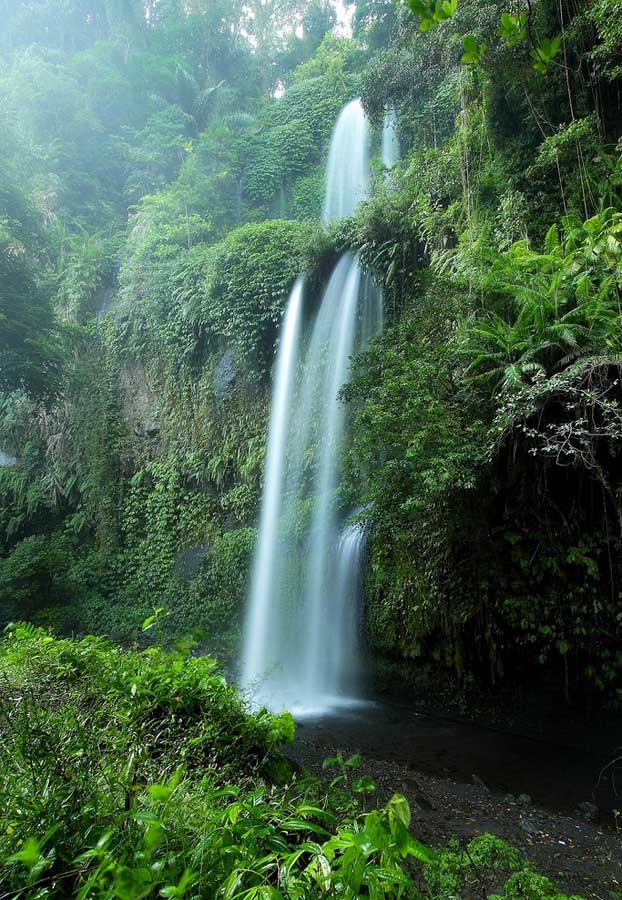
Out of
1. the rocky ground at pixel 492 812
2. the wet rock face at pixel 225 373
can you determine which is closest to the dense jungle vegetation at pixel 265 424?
the wet rock face at pixel 225 373

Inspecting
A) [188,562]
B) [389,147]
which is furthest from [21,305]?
[389,147]

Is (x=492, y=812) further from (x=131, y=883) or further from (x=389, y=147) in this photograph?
(x=389, y=147)

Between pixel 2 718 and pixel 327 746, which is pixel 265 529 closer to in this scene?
pixel 327 746

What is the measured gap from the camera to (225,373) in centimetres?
1258

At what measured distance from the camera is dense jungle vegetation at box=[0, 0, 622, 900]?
1826 millimetres

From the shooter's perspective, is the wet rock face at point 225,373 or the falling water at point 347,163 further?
the falling water at point 347,163

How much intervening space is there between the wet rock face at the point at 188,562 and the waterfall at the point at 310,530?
6.60ft

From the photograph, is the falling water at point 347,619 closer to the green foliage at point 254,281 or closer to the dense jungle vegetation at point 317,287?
the dense jungle vegetation at point 317,287

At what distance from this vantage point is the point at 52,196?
680 inches

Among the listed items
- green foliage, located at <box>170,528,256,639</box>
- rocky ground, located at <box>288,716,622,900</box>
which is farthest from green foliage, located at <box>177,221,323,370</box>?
rocky ground, located at <box>288,716,622,900</box>

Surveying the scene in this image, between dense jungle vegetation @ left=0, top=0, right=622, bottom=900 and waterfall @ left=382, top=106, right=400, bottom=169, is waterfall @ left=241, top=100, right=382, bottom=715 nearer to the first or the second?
dense jungle vegetation @ left=0, top=0, right=622, bottom=900

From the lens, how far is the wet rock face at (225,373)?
12.4m

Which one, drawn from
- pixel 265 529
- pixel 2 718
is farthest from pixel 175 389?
pixel 2 718

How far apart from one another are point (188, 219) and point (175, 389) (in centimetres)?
582
